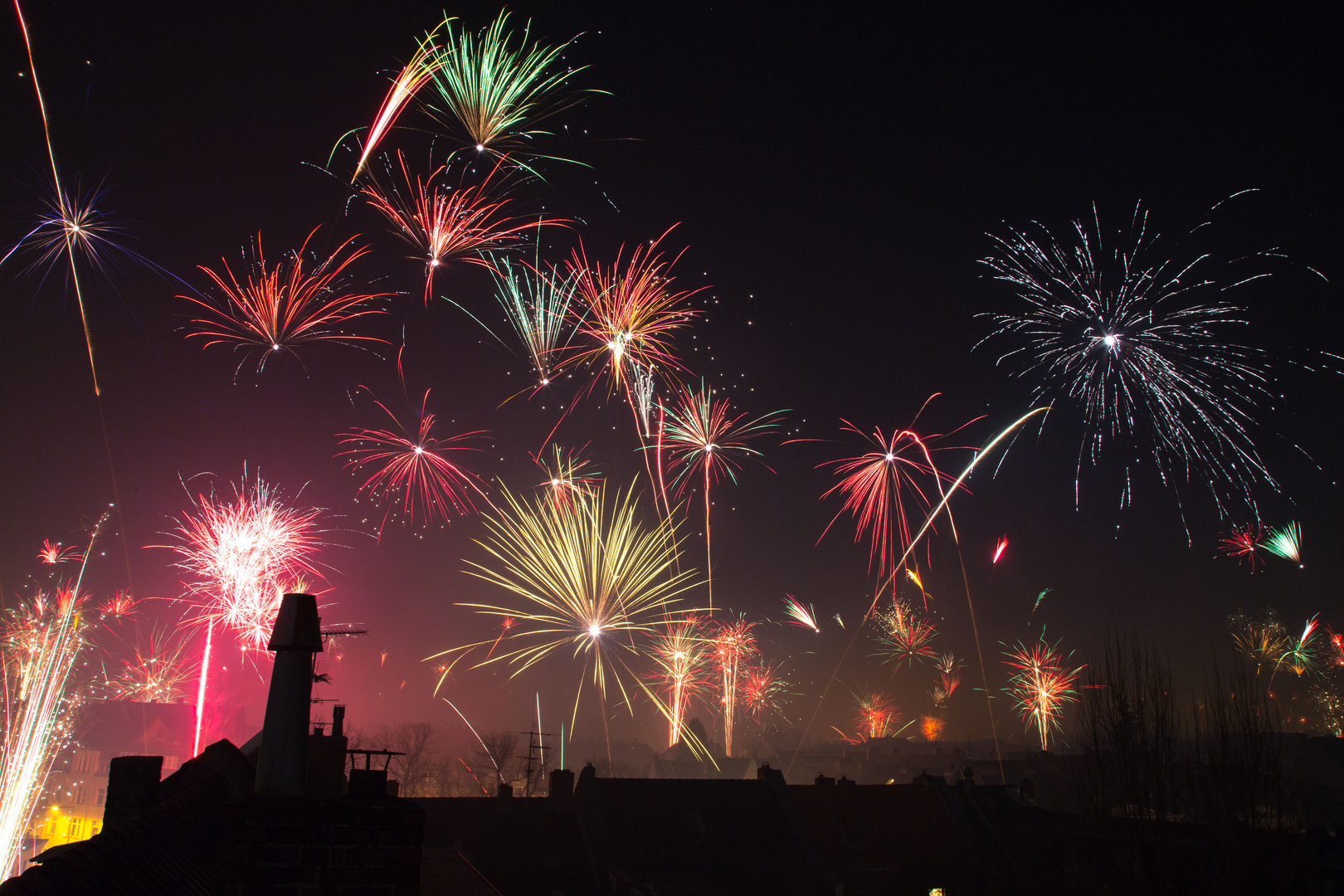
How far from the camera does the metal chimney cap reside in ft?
18.4

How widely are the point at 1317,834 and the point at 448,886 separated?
30.6 meters

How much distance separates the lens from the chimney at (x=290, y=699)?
18.0ft

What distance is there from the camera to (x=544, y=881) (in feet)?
86.7

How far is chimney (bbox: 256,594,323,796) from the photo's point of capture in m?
5.48

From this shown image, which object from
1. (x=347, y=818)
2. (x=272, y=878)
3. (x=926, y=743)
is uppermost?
(x=347, y=818)

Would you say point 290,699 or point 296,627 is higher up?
point 296,627

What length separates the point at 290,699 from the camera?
5.69 meters

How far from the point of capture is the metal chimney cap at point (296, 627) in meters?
5.61

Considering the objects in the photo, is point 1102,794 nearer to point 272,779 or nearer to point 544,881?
point 544,881

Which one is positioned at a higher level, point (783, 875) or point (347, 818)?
point (347, 818)

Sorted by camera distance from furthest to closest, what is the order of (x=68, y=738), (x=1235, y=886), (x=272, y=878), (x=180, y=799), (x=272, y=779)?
(x=68, y=738) → (x=1235, y=886) → (x=180, y=799) → (x=272, y=779) → (x=272, y=878)

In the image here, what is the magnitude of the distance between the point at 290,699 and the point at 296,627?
52 centimetres

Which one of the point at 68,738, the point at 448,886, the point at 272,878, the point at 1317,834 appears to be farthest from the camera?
the point at 68,738

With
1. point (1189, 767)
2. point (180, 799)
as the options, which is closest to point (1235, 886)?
point (1189, 767)
